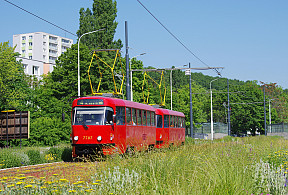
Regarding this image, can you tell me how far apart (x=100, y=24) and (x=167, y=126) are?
38.8 meters

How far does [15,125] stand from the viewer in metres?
29.2

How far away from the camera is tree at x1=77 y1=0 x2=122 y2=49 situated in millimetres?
69062

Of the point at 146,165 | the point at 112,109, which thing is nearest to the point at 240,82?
the point at 112,109

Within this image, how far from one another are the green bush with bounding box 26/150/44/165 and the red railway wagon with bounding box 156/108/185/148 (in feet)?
32.1

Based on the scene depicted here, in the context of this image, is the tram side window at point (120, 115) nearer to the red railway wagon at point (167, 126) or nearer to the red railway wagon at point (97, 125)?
the red railway wagon at point (97, 125)

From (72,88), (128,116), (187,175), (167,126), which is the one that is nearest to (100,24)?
(72,88)

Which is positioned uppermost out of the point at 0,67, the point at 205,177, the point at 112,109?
the point at 0,67

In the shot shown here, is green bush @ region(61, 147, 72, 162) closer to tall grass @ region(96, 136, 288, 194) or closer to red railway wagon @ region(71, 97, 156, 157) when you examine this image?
red railway wagon @ region(71, 97, 156, 157)

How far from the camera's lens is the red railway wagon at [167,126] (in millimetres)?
32250

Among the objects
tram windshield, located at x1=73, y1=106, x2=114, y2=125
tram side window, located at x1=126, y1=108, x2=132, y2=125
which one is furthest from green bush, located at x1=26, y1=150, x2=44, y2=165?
tram side window, located at x1=126, y1=108, x2=132, y2=125

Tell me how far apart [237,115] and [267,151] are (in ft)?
280

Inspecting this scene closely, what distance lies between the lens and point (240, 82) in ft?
553

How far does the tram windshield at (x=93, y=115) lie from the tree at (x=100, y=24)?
46.8 meters

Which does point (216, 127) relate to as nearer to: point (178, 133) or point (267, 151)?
point (178, 133)
